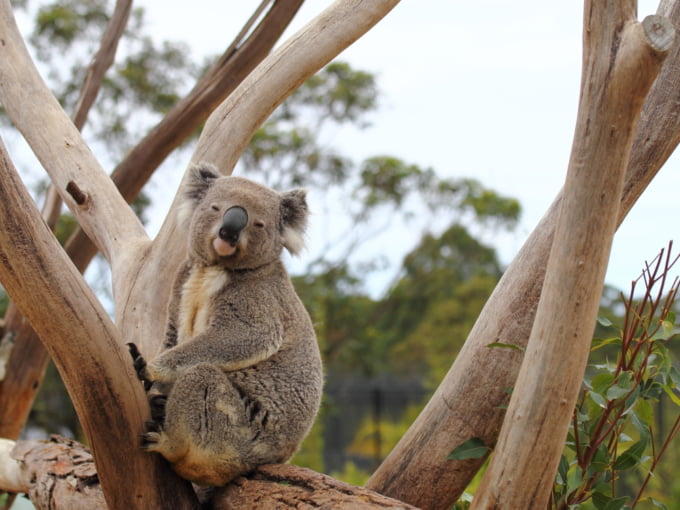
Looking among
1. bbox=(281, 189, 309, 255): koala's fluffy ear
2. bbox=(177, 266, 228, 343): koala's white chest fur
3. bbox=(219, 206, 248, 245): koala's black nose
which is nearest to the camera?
bbox=(219, 206, 248, 245): koala's black nose

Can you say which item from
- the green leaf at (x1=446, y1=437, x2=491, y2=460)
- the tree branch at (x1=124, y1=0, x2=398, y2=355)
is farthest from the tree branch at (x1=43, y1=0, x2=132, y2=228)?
the green leaf at (x1=446, y1=437, x2=491, y2=460)

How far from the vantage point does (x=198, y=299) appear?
10.1 feet

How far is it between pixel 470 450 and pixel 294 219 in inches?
53.2

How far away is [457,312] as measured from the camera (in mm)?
16781

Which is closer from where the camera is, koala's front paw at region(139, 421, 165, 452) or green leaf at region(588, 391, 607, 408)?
green leaf at region(588, 391, 607, 408)

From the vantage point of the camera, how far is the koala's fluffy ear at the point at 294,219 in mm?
3287

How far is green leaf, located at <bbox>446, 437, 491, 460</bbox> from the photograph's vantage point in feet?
8.09

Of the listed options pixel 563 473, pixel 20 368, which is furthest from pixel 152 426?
pixel 20 368

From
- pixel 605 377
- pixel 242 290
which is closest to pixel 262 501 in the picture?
pixel 242 290

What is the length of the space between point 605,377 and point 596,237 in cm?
70

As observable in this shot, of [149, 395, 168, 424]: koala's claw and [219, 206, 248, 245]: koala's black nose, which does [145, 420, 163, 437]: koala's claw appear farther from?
[219, 206, 248, 245]: koala's black nose

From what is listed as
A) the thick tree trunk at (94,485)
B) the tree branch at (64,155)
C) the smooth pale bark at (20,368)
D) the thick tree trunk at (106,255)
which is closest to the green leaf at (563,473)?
the thick tree trunk at (94,485)

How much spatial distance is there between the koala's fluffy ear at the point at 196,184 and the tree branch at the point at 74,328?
1.07 metres

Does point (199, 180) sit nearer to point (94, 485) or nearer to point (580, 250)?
point (94, 485)
